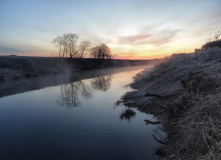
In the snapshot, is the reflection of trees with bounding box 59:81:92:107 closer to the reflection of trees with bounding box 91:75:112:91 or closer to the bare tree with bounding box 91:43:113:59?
the reflection of trees with bounding box 91:75:112:91

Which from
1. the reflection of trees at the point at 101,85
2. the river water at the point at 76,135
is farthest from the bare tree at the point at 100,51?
the river water at the point at 76,135

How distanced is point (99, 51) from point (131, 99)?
61.7 meters

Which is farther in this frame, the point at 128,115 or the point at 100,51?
the point at 100,51

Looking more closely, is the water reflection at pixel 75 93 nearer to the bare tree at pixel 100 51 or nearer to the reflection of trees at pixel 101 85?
the reflection of trees at pixel 101 85

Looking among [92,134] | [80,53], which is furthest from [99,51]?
[92,134]

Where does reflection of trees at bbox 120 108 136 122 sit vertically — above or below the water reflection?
above

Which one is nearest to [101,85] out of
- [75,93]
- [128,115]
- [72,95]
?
[75,93]

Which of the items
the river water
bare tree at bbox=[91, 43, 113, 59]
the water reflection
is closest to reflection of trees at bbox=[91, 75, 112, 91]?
the water reflection

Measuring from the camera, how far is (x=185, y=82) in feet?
23.0

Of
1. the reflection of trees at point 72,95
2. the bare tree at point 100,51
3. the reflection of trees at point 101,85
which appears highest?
the bare tree at point 100,51

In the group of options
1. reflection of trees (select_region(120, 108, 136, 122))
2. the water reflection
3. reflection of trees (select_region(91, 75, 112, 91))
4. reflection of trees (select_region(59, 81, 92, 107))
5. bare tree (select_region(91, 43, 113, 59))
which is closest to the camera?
reflection of trees (select_region(120, 108, 136, 122))

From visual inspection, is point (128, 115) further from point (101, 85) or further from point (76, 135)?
point (101, 85)

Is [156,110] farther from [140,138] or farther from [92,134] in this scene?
[92,134]

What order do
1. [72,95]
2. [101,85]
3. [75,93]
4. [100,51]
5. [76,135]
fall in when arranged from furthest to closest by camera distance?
1. [100,51]
2. [101,85]
3. [75,93]
4. [72,95]
5. [76,135]
